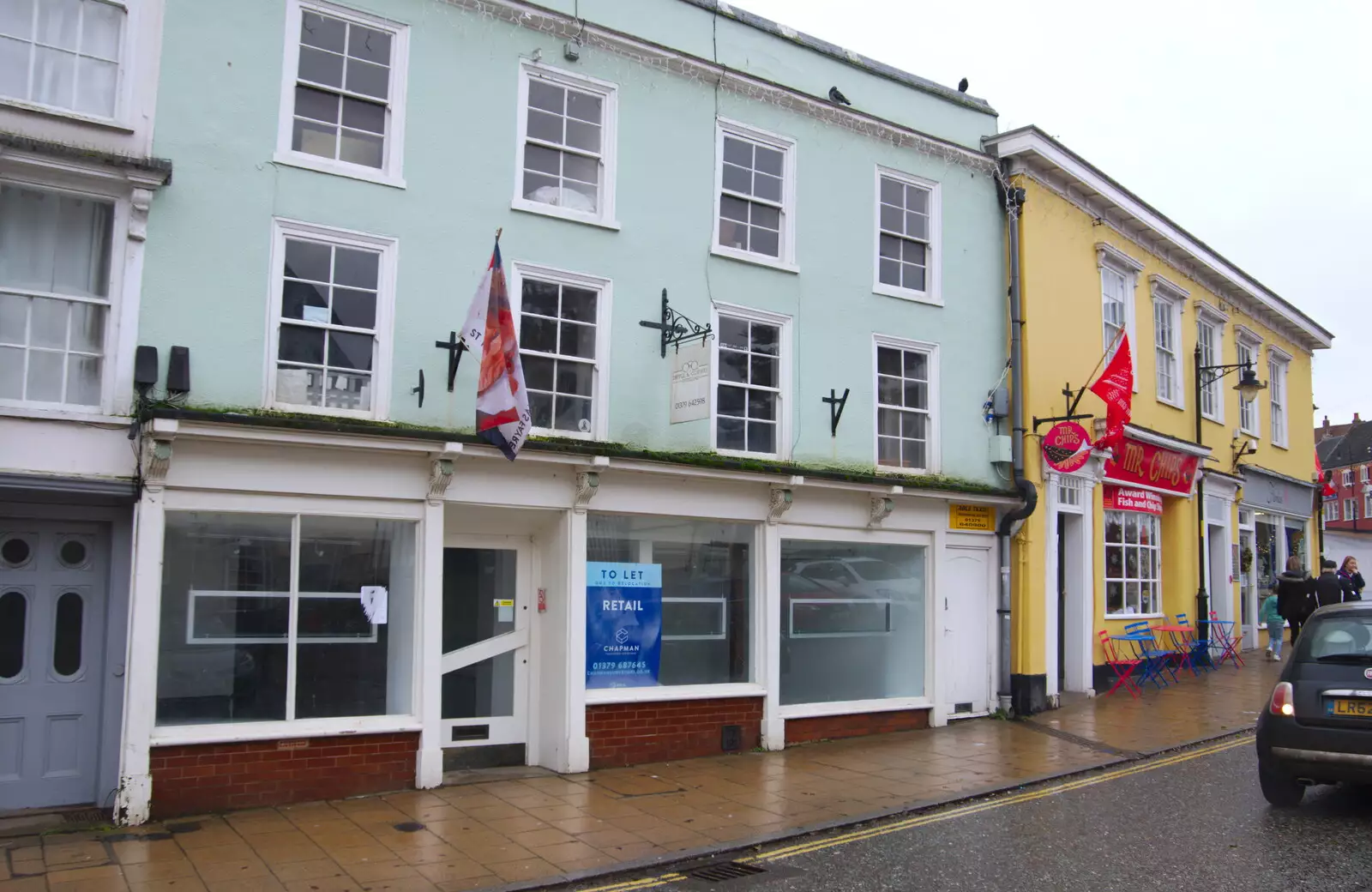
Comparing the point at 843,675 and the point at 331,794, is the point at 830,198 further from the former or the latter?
the point at 331,794

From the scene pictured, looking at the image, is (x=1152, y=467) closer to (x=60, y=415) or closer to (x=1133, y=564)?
(x=1133, y=564)

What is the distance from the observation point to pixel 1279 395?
24328 mm

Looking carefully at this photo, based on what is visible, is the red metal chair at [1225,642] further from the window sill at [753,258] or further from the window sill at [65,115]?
the window sill at [65,115]

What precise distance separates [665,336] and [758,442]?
5.85 ft

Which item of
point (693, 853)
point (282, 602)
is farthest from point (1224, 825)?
point (282, 602)

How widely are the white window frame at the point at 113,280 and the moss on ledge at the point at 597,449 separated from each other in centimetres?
46

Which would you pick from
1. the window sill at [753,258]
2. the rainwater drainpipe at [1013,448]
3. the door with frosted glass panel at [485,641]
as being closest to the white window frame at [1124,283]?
the rainwater drainpipe at [1013,448]

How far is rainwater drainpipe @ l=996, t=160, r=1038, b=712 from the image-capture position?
14.7 metres

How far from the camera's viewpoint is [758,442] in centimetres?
1273

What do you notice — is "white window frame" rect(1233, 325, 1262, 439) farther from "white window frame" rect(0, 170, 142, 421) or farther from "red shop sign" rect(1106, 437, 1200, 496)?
"white window frame" rect(0, 170, 142, 421)

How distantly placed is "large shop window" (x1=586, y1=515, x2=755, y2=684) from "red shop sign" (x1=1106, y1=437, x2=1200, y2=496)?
279 inches

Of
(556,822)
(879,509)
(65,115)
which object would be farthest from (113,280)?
(879,509)

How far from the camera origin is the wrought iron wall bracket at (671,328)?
1174 cm

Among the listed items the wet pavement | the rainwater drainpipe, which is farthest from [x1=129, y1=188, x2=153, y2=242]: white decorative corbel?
the rainwater drainpipe
